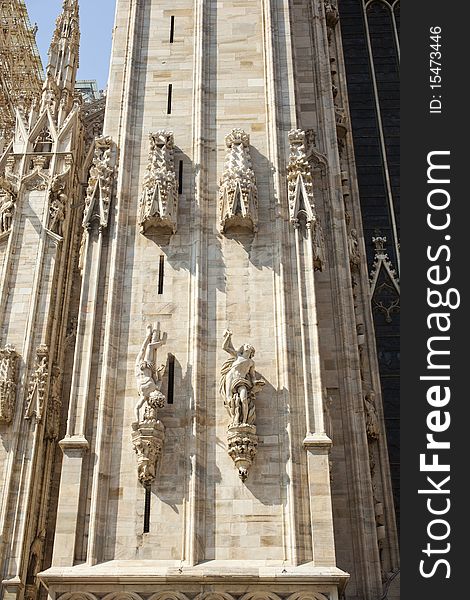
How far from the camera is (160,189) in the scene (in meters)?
19.8

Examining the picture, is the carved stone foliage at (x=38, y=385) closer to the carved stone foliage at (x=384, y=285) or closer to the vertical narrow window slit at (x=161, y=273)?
the vertical narrow window slit at (x=161, y=273)

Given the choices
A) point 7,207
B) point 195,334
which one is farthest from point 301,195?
point 7,207

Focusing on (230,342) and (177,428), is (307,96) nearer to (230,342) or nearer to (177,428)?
(230,342)

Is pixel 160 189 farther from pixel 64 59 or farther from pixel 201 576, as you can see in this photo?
pixel 64 59

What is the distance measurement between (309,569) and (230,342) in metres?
4.87

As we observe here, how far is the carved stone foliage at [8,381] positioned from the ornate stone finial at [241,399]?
5.09 m

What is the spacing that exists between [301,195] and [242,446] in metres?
6.10

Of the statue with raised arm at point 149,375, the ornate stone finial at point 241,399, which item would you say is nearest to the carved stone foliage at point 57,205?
the statue with raised arm at point 149,375

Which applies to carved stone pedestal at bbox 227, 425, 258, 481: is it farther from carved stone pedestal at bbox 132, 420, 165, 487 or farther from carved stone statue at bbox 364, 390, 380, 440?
carved stone statue at bbox 364, 390, 380, 440

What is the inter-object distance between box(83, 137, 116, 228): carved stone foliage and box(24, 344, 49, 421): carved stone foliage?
3231 mm

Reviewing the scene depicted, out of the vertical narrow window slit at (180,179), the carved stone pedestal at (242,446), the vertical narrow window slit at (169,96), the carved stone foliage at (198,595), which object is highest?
the vertical narrow window slit at (169,96)

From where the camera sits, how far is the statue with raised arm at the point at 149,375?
686 inches

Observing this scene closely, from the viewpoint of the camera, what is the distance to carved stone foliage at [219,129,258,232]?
19562mm

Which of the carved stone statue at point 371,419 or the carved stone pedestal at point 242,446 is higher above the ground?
the carved stone statue at point 371,419
